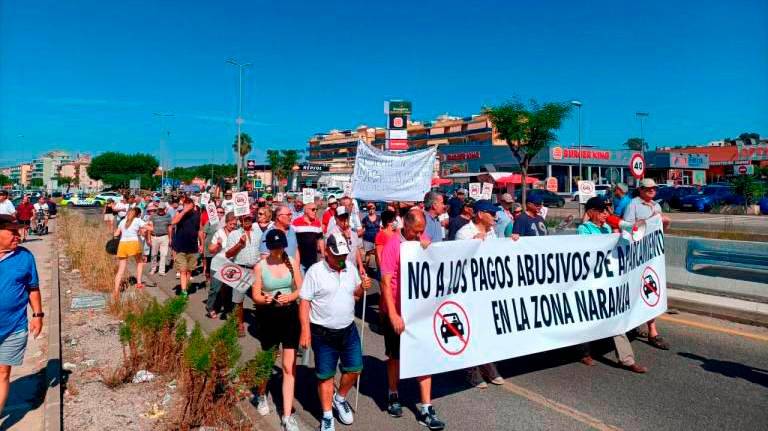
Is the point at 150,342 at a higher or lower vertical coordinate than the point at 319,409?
higher

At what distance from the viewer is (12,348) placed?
15.4 feet

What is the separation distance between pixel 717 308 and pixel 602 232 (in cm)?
326

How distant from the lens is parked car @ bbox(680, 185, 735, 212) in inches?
1425

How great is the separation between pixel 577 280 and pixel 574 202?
43.7 m

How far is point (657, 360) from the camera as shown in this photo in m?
6.41

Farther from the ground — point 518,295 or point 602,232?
point 602,232

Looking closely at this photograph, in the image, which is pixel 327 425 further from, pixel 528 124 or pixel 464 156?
pixel 464 156

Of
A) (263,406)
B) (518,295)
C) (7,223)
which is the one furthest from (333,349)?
(7,223)

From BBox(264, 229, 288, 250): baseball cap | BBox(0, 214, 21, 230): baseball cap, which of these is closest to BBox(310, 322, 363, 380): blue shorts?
BBox(264, 229, 288, 250): baseball cap

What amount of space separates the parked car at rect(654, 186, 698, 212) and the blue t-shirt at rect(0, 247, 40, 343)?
125 ft

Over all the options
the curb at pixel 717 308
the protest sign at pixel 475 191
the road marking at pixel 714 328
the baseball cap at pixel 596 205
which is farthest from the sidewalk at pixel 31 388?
the protest sign at pixel 475 191

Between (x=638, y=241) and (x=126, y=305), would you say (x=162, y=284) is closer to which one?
(x=126, y=305)

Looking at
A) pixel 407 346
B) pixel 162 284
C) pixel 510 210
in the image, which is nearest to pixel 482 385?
pixel 407 346

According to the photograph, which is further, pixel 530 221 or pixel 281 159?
pixel 281 159
